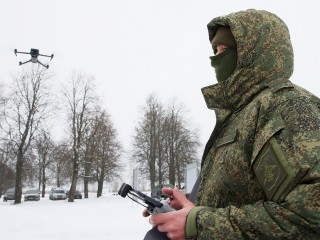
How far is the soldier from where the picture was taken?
114 centimetres

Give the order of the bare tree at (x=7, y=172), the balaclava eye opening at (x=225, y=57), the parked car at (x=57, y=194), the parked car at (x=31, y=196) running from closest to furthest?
the balaclava eye opening at (x=225, y=57) → the parked car at (x=31, y=196) → the parked car at (x=57, y=194) → the bare tree at (x=7, y=172)

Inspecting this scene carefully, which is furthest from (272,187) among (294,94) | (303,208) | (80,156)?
(80,156)

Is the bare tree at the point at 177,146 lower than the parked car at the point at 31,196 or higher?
higher

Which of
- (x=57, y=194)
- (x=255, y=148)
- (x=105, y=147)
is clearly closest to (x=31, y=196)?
(x=57, y=194)

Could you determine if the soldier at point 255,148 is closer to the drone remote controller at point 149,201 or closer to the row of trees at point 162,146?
the drone remote controller at point 149,201

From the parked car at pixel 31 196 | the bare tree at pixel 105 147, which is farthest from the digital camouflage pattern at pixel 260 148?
the parked car at pixel 31 196

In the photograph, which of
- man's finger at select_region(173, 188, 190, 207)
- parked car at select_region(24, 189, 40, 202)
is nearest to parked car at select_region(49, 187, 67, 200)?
parked car at select_region(24, 189, 40, 202)

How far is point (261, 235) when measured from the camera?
1172 millimetres

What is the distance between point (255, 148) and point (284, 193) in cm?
19

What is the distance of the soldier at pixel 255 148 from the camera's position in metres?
1.14

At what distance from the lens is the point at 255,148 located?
1284 mm

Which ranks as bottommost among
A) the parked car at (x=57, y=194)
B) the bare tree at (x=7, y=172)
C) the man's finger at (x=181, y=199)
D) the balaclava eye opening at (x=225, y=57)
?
the parked car at (x=57, y=194)

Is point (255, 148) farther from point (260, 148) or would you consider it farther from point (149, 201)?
point (149, 201)

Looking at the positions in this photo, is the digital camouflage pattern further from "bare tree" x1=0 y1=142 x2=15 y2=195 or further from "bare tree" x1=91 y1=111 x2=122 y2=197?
"bare tree" x1=0 y1=142 x2=15 y2=195
